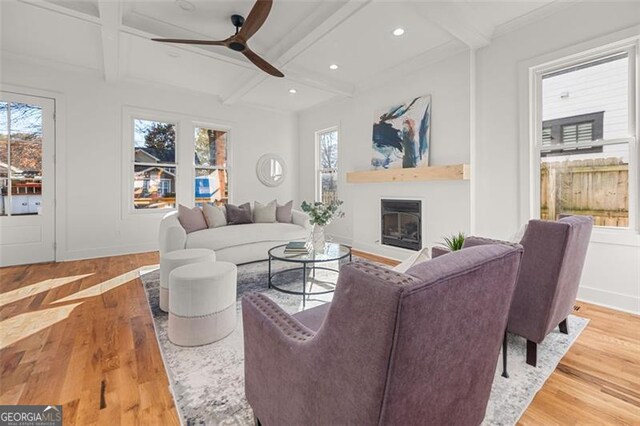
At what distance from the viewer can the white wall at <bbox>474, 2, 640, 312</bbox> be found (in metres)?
2.61

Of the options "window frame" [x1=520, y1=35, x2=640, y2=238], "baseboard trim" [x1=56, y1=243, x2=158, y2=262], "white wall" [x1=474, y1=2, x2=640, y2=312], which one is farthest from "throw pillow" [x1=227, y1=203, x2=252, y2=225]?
"window frame" [x1=520, y1=35, x2=640, y2=238]

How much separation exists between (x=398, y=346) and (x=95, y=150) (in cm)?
547

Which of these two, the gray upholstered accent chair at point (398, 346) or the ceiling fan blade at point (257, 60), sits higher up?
the ceiling fan blade at point (257, 60)

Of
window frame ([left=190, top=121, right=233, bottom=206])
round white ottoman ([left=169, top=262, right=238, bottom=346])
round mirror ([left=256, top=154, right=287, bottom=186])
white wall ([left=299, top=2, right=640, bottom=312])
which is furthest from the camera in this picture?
round mirror ([left=256, top=154, right=287, bottom=186])

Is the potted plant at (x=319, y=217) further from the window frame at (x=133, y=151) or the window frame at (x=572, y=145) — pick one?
the window frame at (x=133, y=151)

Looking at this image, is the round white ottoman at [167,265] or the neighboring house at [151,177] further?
the neighboring house at [151,177]

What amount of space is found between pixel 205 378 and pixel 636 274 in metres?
3.59

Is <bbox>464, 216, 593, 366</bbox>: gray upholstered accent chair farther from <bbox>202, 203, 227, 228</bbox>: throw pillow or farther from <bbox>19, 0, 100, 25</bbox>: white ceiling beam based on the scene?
<bbox>19, 0, 100, 25</bbox>: white ceiling beam

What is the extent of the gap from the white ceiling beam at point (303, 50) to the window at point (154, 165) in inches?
52.4

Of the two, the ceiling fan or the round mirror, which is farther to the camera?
the round mirror

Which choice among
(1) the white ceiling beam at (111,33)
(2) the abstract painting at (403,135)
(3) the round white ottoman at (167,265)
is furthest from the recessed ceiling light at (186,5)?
(2) the abstract painting at (403,135)

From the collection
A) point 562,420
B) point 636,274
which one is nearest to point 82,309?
point 562,420

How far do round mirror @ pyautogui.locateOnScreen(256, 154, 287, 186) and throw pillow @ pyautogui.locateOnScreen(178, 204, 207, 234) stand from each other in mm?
2423

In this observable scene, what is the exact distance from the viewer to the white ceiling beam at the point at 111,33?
2.71 m
